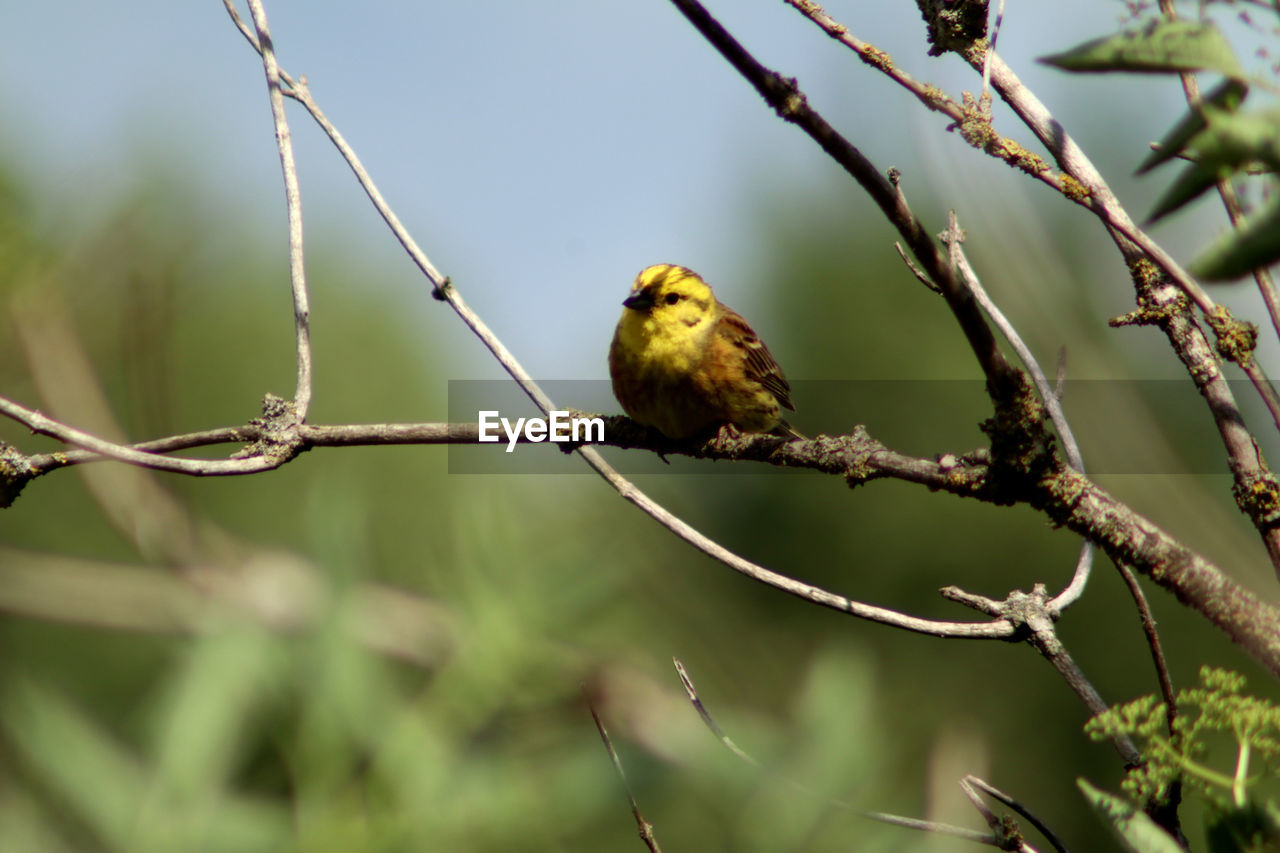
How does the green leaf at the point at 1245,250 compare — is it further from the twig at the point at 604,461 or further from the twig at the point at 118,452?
the twig at the point at 118,452

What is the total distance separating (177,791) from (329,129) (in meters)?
1.48

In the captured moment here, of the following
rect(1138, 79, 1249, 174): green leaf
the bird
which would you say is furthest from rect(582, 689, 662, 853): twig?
the bird

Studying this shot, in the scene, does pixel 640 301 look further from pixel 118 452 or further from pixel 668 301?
pixel 118 452

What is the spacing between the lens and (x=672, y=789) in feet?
6.68

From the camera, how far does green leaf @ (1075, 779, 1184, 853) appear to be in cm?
110

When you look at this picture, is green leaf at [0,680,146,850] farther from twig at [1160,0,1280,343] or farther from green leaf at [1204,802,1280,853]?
twig at [1160,0,1280,343]

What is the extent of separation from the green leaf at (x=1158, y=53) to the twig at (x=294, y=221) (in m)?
1.58

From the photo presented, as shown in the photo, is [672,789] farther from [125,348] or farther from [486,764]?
[125,348]

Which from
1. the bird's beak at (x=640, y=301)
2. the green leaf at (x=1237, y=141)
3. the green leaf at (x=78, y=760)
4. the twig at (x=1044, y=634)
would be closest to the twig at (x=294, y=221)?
the green leaf at (x=78, y=760)

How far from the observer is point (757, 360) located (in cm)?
513

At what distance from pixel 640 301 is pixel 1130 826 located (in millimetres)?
3661

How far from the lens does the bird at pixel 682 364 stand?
14.6 feet

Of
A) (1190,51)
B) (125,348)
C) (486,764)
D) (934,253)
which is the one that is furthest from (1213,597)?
(125,348)

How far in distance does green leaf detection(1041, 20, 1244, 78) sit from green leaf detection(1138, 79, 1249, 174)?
11mm
